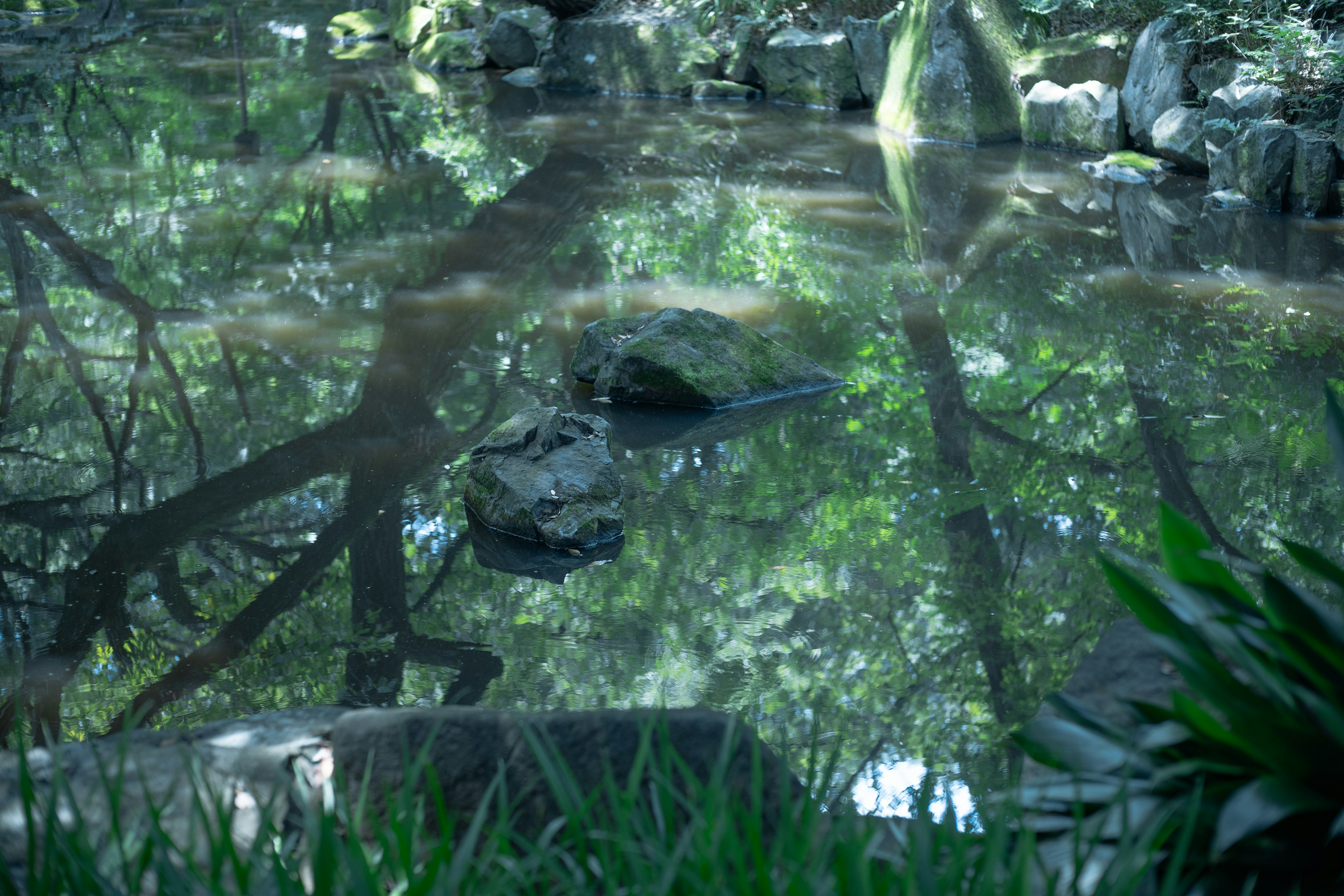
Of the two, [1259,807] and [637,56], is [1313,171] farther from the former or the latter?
[637,56]

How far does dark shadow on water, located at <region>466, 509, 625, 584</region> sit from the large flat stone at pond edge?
5.98 feet

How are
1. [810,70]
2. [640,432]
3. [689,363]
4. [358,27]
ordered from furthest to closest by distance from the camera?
[358,27]
[810,70]
[689,363]
[640,432]

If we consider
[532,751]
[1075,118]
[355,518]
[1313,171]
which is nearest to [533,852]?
[532,751]

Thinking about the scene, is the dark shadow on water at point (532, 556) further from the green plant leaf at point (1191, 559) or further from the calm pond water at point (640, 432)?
the green plant leaf at point (1191, 559)

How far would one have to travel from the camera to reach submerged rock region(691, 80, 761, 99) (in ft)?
50.2

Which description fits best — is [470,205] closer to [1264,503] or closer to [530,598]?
[530,598]

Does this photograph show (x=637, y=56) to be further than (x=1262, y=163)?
Yes

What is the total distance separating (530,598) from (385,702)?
721 millimetres

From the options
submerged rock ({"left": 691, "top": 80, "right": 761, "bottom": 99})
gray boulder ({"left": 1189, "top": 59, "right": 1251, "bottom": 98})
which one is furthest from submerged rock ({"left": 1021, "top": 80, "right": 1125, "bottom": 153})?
submerged rock ({"left": 691, "top": 80, "right": 761, "bottom": 99})

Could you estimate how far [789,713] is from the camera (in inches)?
130

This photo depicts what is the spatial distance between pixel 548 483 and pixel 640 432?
103cm

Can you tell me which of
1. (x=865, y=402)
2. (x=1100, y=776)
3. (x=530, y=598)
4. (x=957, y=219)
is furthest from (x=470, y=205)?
(x=1100, y=776)

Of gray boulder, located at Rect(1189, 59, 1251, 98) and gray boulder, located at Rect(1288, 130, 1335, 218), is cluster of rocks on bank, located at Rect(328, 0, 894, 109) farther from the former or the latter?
gray boulder, located at Rect(1288, 130, 1335, 218)

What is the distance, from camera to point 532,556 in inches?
167
